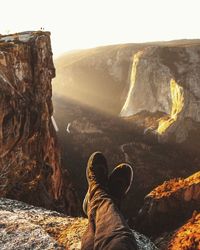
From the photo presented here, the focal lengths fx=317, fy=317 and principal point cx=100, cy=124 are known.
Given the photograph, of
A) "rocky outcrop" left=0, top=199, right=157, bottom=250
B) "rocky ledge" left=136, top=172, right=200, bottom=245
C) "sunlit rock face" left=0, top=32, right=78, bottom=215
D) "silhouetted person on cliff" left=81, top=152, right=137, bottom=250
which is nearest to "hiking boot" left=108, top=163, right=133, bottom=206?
"silhouetted person on cliff" left=81, top=152, right=137, bottom=250

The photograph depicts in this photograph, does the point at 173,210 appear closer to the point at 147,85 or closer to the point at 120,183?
the point at 120,183

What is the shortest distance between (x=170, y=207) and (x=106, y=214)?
6.87m

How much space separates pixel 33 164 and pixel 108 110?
43618mm

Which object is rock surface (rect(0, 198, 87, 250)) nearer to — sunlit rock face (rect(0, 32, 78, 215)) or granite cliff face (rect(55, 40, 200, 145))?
sunlit rock face (rect(0, 32, 78, 215))

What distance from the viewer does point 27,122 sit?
1894 cm

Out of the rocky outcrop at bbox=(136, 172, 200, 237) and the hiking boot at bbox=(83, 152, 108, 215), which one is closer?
the hiking boot at bbox=(83, 152, 108, 215)

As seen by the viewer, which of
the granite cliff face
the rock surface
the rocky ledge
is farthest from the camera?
the granite cliff face

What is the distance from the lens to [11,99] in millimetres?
16922

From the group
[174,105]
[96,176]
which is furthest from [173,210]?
[174,105]

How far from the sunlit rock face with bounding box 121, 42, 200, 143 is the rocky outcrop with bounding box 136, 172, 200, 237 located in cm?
3030

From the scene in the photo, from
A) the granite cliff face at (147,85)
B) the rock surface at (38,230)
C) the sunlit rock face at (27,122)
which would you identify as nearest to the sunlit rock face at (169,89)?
the granite cliff face at (147,85)

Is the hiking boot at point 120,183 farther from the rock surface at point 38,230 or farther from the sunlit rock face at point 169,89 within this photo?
the sunlit rock face at point 169,89

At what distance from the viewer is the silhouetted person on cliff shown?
501 cm

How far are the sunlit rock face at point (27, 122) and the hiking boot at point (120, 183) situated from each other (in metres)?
7.08
